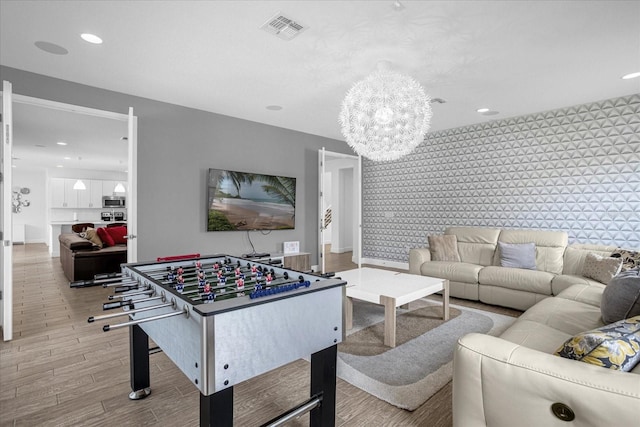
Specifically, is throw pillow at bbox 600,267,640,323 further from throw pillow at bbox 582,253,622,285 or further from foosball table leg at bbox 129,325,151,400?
foosball table leg at bbox 129,325,151,400

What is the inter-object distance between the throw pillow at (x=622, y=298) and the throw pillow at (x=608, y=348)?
70 cm

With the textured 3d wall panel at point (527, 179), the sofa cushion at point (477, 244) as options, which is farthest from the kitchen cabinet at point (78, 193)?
the sofa cushion at point (477, 244)

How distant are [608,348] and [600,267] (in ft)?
9.19

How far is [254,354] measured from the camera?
116cm

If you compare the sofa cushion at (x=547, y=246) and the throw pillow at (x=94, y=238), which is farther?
the throw pillow at (x=94, y=238)

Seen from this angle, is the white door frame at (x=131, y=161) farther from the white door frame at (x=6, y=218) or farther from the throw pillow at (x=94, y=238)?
the throw pillow at (x=94, y=238)

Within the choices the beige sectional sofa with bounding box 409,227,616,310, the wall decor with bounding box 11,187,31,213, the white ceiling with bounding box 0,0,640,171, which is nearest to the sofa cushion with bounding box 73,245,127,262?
the white ceiling with bounding box 0,0,640,171

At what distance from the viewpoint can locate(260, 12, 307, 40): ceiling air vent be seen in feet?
7.59

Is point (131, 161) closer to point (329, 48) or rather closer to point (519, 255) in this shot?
point (329, 48)

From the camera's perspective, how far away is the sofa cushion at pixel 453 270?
155 inches

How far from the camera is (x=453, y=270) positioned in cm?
407

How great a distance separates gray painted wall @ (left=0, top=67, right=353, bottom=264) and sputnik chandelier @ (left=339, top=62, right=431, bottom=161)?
1.85m

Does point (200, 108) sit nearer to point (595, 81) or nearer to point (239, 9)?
point (239, 9)

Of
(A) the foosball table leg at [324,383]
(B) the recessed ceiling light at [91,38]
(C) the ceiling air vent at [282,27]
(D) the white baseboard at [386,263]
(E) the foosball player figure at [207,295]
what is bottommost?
(D) the white baseboard at [386,263]
